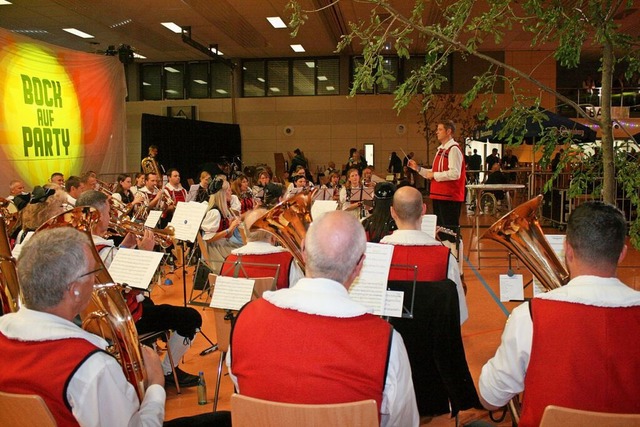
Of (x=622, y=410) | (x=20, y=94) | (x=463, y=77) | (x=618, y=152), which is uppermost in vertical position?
(x=463, y=77)

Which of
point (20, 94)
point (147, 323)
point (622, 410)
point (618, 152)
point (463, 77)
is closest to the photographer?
point (622, 410)

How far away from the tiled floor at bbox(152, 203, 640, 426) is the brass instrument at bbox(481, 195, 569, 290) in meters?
1.26

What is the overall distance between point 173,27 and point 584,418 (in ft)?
49.6

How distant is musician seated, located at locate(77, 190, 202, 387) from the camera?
360 centimetres

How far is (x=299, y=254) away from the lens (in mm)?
3406

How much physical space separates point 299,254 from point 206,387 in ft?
4.85

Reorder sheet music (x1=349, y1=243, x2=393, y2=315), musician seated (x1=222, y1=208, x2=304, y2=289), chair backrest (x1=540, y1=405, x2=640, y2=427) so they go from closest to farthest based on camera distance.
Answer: chair backrest (x1=540, y1=405, x2=640, y2=427) < sheet music (x1=349, y1=243, x2=393, y2=315) < musician seated (x1=222, y1=208, x2=304, y2=289)

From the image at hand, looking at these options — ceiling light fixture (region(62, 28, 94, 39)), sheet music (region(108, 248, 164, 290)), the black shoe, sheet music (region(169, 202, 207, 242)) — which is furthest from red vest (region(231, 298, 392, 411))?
ceiling light fixture (region(62, 28, 94, 39))

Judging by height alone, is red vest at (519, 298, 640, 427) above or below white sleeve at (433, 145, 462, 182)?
below

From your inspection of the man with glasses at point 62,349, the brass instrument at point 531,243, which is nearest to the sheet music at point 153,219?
the brass instrument at point 531,243

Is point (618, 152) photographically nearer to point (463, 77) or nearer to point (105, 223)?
point (105, 223)

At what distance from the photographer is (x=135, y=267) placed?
3.38 metres

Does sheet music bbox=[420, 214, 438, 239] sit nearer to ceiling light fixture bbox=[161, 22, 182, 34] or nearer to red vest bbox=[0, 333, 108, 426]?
red vest bbox=[0, 333, 108, 426]

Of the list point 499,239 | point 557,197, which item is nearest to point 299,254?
point 499,239
